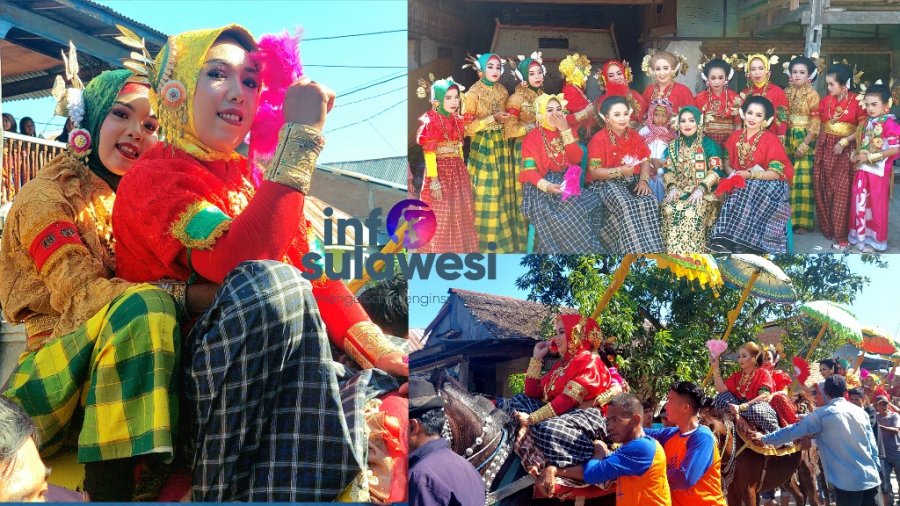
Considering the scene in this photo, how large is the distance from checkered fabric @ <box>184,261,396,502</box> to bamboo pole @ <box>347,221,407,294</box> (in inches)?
19.7

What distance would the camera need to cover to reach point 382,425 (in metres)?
5.12

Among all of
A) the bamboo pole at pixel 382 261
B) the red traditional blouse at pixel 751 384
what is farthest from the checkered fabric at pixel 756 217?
the bamboo pole at pixel 382 261

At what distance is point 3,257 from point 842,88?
13.9 ft

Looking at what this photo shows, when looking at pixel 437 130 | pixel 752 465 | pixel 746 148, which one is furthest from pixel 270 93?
pixel 752 465

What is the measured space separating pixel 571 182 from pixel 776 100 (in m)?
1.16

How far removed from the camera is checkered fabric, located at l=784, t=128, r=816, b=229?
19.2 ft

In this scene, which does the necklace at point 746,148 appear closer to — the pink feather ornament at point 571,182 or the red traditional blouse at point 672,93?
the red traditional blouse at point 672,93

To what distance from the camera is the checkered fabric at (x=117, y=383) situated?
14.5 ft

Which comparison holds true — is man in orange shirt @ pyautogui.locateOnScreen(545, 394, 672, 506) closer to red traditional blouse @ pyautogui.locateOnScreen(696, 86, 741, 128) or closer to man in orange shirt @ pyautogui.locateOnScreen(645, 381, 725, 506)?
man in orange shirt @ pyautogui.locateOnScreen(645, 381, 725, 506)

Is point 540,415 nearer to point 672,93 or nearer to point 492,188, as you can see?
point 492,188

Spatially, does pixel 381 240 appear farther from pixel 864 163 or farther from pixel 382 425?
pixel 864 163

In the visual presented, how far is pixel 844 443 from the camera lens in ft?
18.6

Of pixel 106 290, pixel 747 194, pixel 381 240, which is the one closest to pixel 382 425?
pixel 381 240

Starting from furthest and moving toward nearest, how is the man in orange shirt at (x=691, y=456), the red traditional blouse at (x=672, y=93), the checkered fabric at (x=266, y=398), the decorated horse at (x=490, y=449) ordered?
the red traditional blouse at (x=672, y=93)
the decorated horse at (x=490, y=449)
the man in orange shirt at (x=691, y=456)
the checkered fabric at (x=266, y=398)
